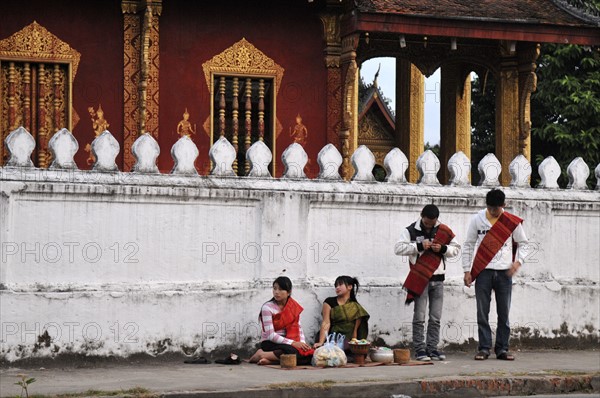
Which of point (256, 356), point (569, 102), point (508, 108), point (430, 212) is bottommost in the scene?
point (256, 356)

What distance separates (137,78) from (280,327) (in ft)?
23.0

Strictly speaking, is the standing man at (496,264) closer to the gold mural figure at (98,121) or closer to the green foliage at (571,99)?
the gold mural figure at (98,121)

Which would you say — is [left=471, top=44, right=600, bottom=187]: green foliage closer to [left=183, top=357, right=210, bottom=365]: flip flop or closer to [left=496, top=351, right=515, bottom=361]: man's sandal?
[left=496, top=351, right=515, bottom=361]: man's sandal

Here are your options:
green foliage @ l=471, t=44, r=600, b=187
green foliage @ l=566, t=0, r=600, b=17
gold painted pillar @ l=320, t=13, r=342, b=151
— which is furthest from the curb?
green foliage @ l=471, t=44, r=600, b=187

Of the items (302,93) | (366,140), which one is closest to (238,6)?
(302,93)

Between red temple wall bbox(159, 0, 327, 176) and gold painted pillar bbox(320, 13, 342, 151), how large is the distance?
0.35 ft

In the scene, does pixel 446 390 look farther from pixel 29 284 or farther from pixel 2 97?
pixel 2 97

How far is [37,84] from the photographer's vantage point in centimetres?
1738

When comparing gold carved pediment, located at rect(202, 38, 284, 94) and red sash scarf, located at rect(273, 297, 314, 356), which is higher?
gold carved pediment, located at rect(202, 38, 284, 94)

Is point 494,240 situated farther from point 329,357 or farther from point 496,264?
point 329,357

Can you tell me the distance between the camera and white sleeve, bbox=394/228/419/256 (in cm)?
1230

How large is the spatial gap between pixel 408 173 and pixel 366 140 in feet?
26.8

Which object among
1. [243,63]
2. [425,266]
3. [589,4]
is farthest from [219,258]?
[589,4]

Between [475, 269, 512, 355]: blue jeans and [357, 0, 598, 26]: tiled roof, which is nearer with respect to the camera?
[475, 269, 512, 355]: blue jeans
